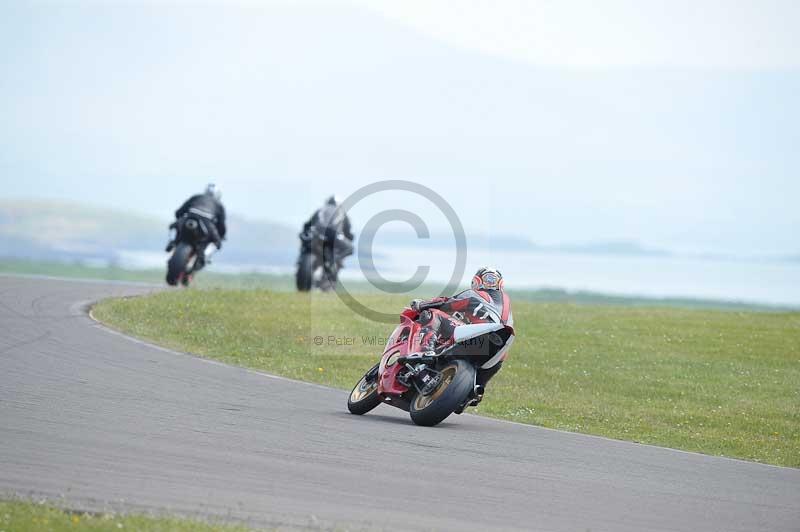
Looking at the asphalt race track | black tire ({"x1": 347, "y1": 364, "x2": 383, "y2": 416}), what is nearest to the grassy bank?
the asphalt race track

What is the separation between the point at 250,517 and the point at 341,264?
72.5 ft

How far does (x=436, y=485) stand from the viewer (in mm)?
10148

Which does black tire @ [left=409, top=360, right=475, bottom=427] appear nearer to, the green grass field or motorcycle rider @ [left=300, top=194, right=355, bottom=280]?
the green grass field

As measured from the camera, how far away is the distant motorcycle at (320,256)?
29953 millimetres

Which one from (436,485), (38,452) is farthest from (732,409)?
(38,452)

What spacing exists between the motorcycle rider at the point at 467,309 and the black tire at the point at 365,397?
32.9 inches

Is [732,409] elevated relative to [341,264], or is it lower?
lower

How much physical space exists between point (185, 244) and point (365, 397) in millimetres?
14343

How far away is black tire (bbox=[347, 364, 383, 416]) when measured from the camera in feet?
46.9

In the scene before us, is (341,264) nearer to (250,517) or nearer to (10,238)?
(250,517)

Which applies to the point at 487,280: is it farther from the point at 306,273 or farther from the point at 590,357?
the point at 306,273

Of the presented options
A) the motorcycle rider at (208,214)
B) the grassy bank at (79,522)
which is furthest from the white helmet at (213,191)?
the grassy bank at (79,522)

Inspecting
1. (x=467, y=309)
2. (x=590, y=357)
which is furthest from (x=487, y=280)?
(x=590, y=357)

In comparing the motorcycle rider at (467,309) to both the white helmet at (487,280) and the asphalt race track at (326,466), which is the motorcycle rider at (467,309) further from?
the asphalt race track at (326,466)
